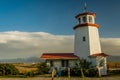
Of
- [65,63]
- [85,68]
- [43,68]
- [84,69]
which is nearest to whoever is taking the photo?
[84,69]

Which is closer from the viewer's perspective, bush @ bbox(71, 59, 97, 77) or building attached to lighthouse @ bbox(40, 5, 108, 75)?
bush @ bbox(71, 59, 97, 77)

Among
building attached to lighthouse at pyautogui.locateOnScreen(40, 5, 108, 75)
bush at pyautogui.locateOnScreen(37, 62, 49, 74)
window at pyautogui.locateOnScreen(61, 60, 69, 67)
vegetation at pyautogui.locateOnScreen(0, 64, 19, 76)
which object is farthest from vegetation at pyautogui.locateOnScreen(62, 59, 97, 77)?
vegetation at pyautogui.locateOnScreen(0, 64, 19, 76)

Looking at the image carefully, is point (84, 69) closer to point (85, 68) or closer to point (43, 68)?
Answer: point (85, 68)

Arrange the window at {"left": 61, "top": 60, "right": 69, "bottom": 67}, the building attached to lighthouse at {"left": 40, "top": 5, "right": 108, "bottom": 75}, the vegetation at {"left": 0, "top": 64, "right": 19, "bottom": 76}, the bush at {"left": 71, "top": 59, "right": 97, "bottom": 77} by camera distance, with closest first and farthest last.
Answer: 1. the bush at {"left": 71, "top": 59, "right": 97, "bottom": 77}
2. the vegetation at {"left": 0, "top": 64, "right": 19, "bottom": 76}
3. the building attached to lighthouse at {"left": 40, "top": 5, "right": 108, "bottom": 75}
4. the window at {"left": 61, "top": 60, "right": 69, "bottom": 67}

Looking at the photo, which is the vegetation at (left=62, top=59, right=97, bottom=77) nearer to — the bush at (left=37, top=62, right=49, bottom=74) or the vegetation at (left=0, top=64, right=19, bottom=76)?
the bush at (left=37, top=62, right=49, bottom=74)

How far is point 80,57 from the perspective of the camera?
34656 mm

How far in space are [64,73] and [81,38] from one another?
5.75m

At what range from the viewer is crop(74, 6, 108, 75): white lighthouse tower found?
33250 mm

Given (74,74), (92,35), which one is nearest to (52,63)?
(74,74)

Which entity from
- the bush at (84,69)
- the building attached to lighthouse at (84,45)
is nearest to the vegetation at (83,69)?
the bush at (84,69)

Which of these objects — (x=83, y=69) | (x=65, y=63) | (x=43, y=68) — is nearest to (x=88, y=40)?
(x=83, y=69)

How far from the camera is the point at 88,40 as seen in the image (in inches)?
1341

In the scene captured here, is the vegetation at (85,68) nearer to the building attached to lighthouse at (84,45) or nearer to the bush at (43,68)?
the building attached to lighthouse at (84,45)

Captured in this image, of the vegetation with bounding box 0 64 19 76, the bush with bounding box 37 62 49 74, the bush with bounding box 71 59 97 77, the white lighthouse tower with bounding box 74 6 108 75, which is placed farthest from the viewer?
the bush with bounding box 37 62 49 74
